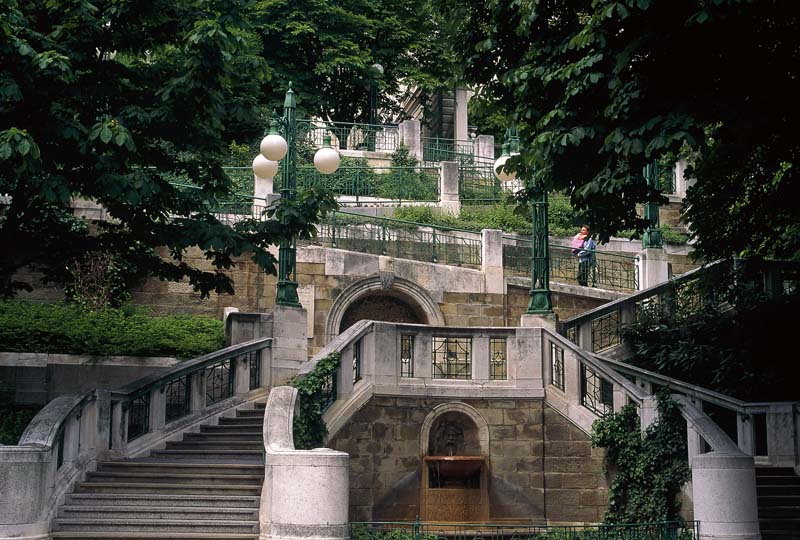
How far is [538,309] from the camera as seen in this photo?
1975cm

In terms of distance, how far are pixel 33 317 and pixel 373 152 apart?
1781 cm

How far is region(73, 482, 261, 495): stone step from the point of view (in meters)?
14.6

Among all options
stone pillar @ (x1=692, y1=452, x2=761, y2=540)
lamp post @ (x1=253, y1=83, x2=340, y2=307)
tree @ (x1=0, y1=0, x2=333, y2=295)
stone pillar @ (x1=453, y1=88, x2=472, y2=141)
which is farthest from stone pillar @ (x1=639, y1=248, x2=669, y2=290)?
stone pillar @ (x1=453, y1=88, x2=472, y2=141)

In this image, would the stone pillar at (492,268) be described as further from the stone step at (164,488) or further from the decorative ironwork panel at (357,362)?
the stone step at (164,488)

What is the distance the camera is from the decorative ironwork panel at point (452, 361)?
18.6m

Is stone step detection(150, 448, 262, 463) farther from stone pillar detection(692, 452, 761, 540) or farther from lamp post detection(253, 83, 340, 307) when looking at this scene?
stone pillar detection(692, 452, 761, 540)

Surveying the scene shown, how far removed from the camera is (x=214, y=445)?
1691 centimetres

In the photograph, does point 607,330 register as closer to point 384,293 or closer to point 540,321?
point 540,321

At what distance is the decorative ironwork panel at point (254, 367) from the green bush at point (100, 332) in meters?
1.61

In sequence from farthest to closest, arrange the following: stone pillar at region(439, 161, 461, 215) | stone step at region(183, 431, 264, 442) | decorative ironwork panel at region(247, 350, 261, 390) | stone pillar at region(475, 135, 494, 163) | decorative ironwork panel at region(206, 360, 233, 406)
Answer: stone pillar at region(475, 135, 494, 163) < stone pillar at region(439, 161, 461, 215) < decorative ironwork panel at region(247, 350, 261, 390) < decorative ironwork panel at region(206, 360, 233, 406) < stone step at region(183, 431, 264, 442)

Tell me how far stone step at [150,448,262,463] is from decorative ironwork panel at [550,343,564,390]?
4798mm

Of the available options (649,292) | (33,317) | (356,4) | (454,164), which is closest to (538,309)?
(649,292)

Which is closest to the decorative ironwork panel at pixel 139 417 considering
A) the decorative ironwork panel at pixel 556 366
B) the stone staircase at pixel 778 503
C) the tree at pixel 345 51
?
the decorative ironwork panel at pixel 556 366

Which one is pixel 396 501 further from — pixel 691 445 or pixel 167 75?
pixel 167 75
